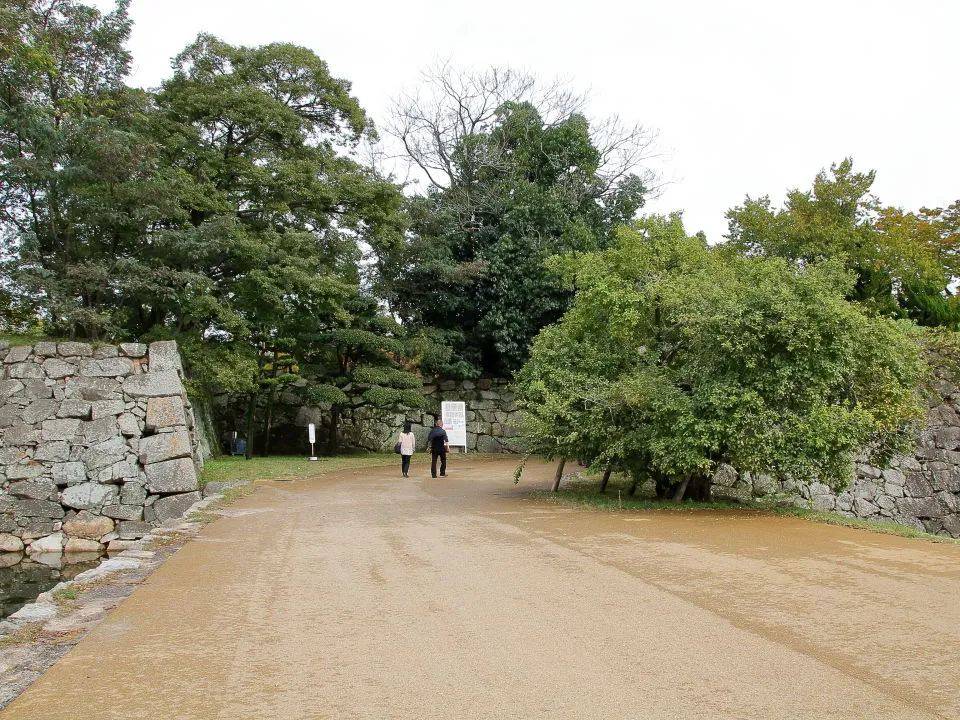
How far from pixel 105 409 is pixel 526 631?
463 inches

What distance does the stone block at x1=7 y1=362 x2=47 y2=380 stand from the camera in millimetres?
13648

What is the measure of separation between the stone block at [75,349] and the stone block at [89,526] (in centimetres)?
314

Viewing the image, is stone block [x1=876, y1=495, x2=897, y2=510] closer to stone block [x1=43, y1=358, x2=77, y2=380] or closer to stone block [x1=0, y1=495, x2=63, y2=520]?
stone block [x1=0, y1=495, x2=63, y2=520]

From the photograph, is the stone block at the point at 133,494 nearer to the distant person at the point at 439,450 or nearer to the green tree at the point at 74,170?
the green tree at the point at 74,170

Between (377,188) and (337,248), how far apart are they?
6.57 ft

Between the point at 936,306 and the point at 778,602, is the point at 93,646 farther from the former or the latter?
the point at 936,306

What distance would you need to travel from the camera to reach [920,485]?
16.7 metres

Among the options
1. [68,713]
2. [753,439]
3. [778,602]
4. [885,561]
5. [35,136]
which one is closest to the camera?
Result: [68,713]

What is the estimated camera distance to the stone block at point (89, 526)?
13074mm

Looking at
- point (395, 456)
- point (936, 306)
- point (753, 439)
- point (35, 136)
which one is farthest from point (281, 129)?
point (936, 306)

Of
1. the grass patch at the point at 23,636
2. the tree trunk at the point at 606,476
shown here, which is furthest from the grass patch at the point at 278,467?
the grass patch at the point at 23,636

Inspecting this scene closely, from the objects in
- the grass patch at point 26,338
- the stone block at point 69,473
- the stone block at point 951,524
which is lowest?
the stone block at point 951,524

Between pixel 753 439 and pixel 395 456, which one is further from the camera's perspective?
pixel 395 456

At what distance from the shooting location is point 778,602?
5.40 meters
